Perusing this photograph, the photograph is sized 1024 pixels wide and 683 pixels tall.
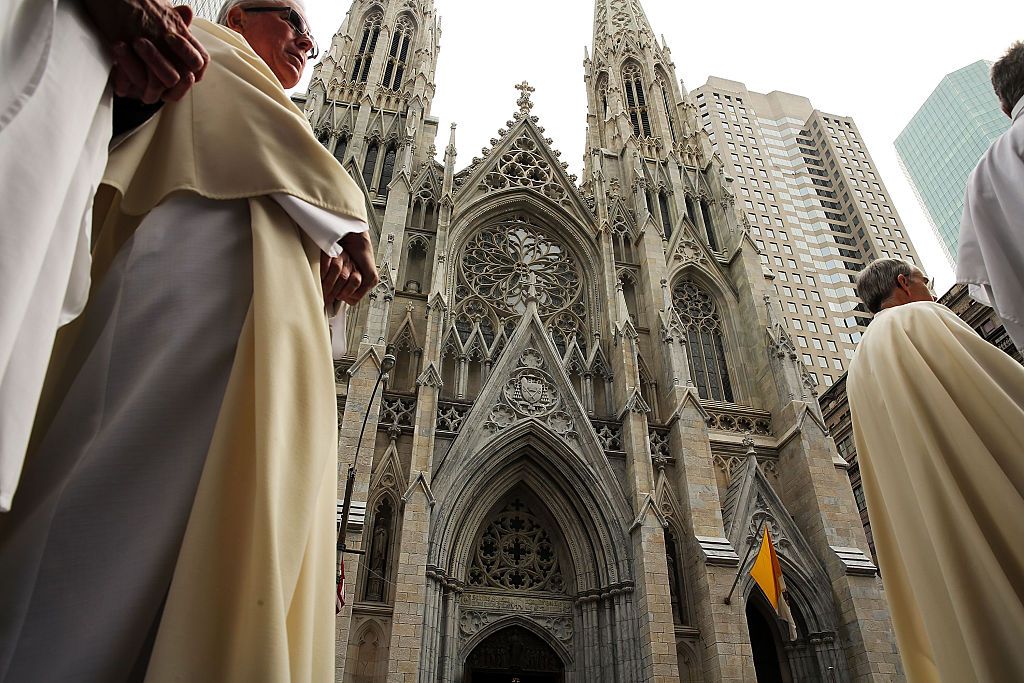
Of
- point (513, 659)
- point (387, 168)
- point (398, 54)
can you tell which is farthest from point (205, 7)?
point (398, 54)

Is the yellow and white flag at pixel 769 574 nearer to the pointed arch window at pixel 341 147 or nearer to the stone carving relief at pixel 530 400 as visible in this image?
the stone carving relief at pixel 530 400

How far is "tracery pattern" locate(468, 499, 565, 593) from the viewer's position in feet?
43.2

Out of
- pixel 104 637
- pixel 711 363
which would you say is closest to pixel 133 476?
pixel 104 637

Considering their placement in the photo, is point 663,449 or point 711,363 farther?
point 711,363

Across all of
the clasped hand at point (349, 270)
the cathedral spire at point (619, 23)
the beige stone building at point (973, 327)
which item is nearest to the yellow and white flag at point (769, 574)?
the beige stone building at point (973, 327)

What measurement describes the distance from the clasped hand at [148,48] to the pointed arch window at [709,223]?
19.7m

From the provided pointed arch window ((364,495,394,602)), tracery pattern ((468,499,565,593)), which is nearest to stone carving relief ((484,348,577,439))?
tracery pattern ((468,499,565,593))

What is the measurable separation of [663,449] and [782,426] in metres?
3.31

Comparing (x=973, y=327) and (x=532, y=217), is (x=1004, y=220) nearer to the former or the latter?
(x=532, y=217)

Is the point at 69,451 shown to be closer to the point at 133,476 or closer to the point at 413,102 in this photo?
the point at 133,476

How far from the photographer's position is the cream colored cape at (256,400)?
106cm

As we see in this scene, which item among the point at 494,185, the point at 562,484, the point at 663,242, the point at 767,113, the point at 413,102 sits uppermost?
the point at 767,113

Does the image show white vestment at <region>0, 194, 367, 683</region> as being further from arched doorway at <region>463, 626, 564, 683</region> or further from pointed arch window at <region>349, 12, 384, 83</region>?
pointed arch window at <region>349, 12, 384, 83</region>

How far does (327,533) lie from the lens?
1.53 meters
